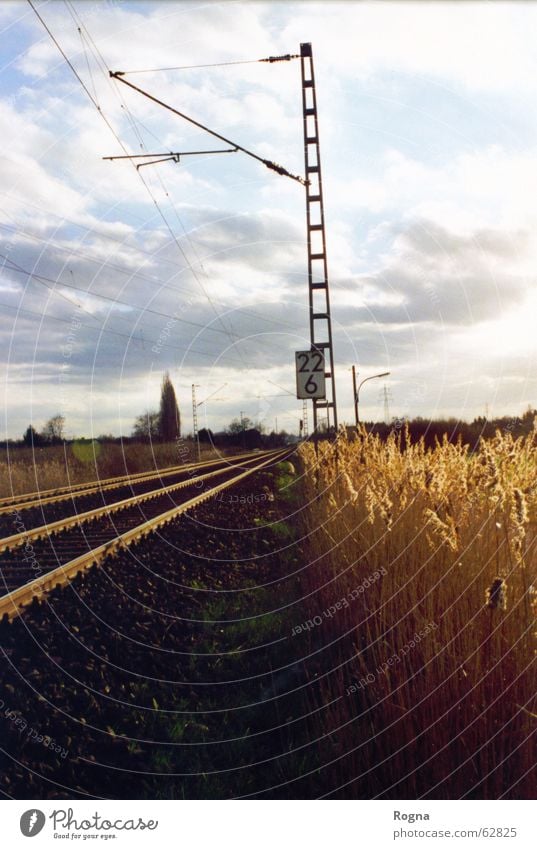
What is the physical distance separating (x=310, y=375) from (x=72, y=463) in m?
13.6

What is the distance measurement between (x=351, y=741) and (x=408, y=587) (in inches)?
39.2

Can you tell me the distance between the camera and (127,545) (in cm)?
858

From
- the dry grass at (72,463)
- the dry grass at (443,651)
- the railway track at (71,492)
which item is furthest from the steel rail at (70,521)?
the dry grass at (443,651)

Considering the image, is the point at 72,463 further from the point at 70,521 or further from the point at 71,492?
the point at 70,521

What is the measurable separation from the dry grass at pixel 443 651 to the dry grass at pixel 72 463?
447 inches

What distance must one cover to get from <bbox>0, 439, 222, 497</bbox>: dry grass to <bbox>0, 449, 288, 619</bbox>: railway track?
412 cm

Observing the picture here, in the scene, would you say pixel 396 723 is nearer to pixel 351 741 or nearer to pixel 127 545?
pixel 351 741

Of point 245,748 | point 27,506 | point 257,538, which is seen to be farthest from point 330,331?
point 27,506

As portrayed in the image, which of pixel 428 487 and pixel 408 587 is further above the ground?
pixel 428 487

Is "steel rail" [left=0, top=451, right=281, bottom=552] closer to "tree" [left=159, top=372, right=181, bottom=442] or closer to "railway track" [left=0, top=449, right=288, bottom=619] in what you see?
"railway track" [left=0, top=449, right=288, bottom=619]

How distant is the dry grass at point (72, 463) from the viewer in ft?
53.5

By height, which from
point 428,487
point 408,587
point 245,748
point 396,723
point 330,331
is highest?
point 330,331

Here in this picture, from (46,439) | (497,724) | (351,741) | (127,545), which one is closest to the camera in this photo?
(497,724)
